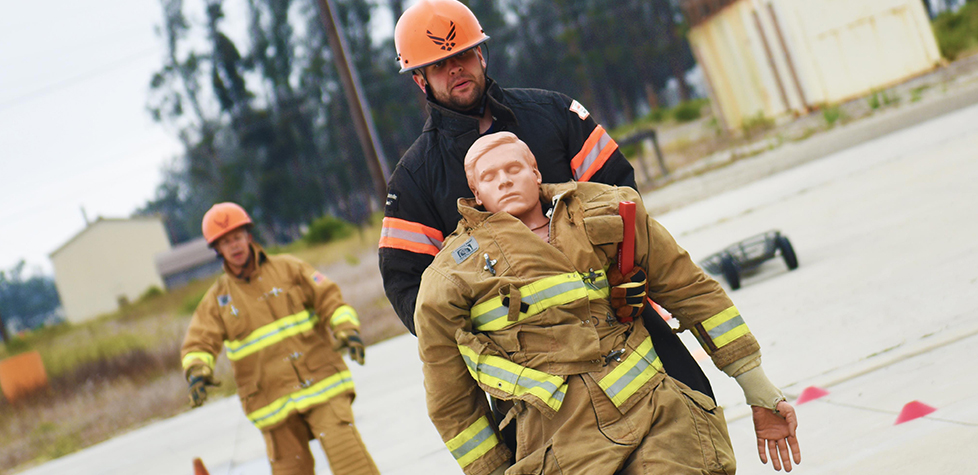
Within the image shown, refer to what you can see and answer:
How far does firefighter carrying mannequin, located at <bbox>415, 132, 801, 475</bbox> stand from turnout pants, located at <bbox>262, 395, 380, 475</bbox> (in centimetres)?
225

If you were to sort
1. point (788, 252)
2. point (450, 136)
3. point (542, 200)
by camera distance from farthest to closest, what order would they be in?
1. point (788, 252)
2. point (450, 136)
3. point (542, 200)

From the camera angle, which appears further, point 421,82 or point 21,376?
point 21,376

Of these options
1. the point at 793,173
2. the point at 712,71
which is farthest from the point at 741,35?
the point at 793,173

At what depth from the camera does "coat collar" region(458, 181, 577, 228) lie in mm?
2348

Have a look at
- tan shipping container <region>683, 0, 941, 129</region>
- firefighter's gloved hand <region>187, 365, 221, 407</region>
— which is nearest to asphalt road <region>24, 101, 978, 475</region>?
firefighter's gloved hand <region>187, 365, 221, 407</region>

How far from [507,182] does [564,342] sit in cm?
48

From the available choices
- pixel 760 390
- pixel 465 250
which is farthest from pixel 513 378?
pixel 760 390

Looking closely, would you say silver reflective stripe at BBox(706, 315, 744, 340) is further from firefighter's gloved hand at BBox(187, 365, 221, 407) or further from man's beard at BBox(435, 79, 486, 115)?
firefighter's gloved hand at BBox(187, 365, 221, 407)

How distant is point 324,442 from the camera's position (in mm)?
4547

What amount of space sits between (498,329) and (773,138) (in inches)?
710

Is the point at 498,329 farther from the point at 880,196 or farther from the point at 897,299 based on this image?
the point at 880,196

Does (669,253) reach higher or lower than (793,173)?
higher

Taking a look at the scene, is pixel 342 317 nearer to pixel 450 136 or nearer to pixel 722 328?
pixel 450 136

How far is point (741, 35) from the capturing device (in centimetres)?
2092
